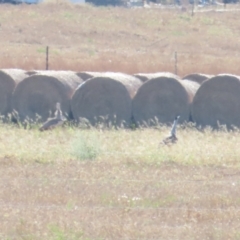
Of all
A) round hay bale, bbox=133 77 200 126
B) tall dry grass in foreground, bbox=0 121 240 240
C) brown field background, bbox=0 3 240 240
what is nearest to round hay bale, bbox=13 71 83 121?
brown field background, bbox=0 3 240 240

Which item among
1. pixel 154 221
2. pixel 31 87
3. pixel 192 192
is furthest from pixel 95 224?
pixel 31 87

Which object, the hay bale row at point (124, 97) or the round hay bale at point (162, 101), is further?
the round hay bale at point (162, 101)

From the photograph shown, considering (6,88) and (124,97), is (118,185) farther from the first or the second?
(6,88)

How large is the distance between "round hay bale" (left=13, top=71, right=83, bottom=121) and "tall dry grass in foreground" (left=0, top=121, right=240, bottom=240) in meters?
3.16

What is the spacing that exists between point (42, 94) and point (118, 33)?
28.3 meters

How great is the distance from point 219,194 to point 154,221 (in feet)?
5.20

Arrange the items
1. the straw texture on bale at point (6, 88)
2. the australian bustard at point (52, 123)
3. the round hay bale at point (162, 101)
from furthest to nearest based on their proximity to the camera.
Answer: the straw texture on bale at point (6, 88)
the round hay bale at point (162, 101)
the australian bustard at point (52, 123)

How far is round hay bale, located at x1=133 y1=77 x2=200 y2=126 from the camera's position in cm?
1800

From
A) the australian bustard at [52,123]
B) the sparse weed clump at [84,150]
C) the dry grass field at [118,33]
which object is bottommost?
the dry grass field at [118,33]

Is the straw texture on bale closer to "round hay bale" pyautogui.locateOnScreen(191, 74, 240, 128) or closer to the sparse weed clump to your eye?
"round hay bale" pyautogui.locateOnScreen(191, 74, 240, 128)

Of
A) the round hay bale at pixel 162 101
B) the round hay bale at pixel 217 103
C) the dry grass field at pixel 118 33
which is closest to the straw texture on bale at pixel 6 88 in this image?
the round hay bale at pixel 162 101

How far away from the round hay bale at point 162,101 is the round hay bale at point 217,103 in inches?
9.8

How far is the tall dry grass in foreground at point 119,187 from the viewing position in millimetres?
7707

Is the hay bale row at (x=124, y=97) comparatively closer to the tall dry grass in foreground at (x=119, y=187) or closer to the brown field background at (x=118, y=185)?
the brown field background at (x=118, y=185)
